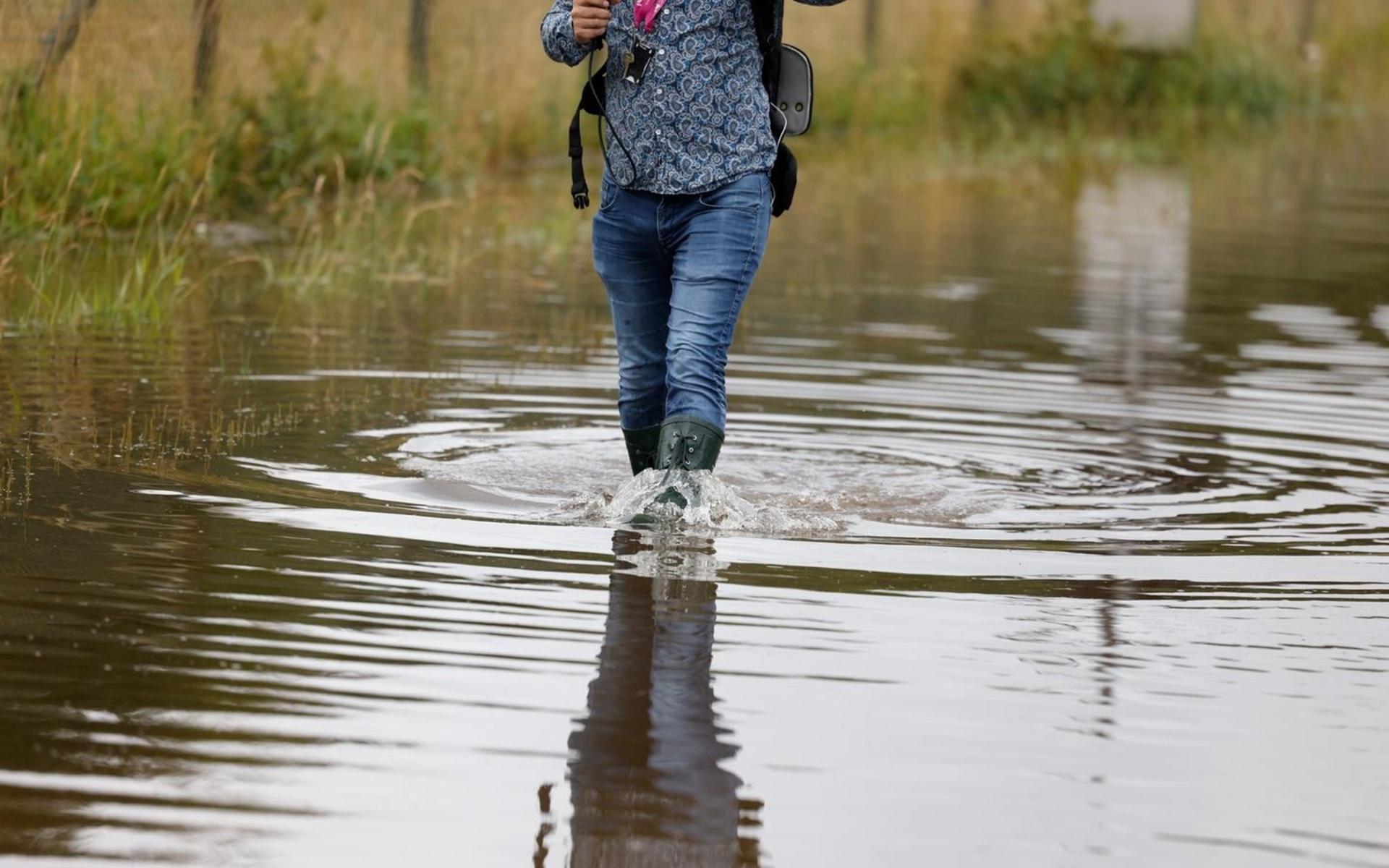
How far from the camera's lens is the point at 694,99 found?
5527mm

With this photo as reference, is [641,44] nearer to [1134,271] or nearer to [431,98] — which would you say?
[1134,271]

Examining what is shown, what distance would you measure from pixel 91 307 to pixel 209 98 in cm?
446

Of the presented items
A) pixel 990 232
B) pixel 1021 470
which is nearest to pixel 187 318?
pixel 1021 470

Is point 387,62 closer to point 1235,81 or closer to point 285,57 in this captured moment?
point 285,57

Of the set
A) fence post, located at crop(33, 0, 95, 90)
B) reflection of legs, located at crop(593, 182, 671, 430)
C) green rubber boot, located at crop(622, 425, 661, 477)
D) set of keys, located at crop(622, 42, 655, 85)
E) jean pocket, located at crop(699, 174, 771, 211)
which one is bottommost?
green rubber boot, located at crop(622, 425, 661, 477)

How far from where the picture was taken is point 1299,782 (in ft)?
12.3

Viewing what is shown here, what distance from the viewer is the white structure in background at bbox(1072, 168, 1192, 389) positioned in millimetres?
9648

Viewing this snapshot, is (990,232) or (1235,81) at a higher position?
(1235,81)

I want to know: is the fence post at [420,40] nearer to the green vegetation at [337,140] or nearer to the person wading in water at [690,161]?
the green vegetation at [337,140]

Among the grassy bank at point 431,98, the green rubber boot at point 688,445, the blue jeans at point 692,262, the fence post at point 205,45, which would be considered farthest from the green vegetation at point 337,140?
the green rubber boot at point 688,445

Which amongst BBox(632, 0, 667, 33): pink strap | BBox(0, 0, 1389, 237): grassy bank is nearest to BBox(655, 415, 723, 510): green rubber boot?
BBox(632, 0, 667, 33): pink strap

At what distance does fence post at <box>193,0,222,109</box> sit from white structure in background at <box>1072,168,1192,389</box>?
16.8ft

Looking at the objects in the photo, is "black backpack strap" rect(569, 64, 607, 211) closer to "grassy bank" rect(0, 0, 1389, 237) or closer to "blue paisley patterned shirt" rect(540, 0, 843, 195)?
"blue paisley patterned shirt" rect(540, 0, 843, 195)

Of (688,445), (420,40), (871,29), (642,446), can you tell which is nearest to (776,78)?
(688,445)
